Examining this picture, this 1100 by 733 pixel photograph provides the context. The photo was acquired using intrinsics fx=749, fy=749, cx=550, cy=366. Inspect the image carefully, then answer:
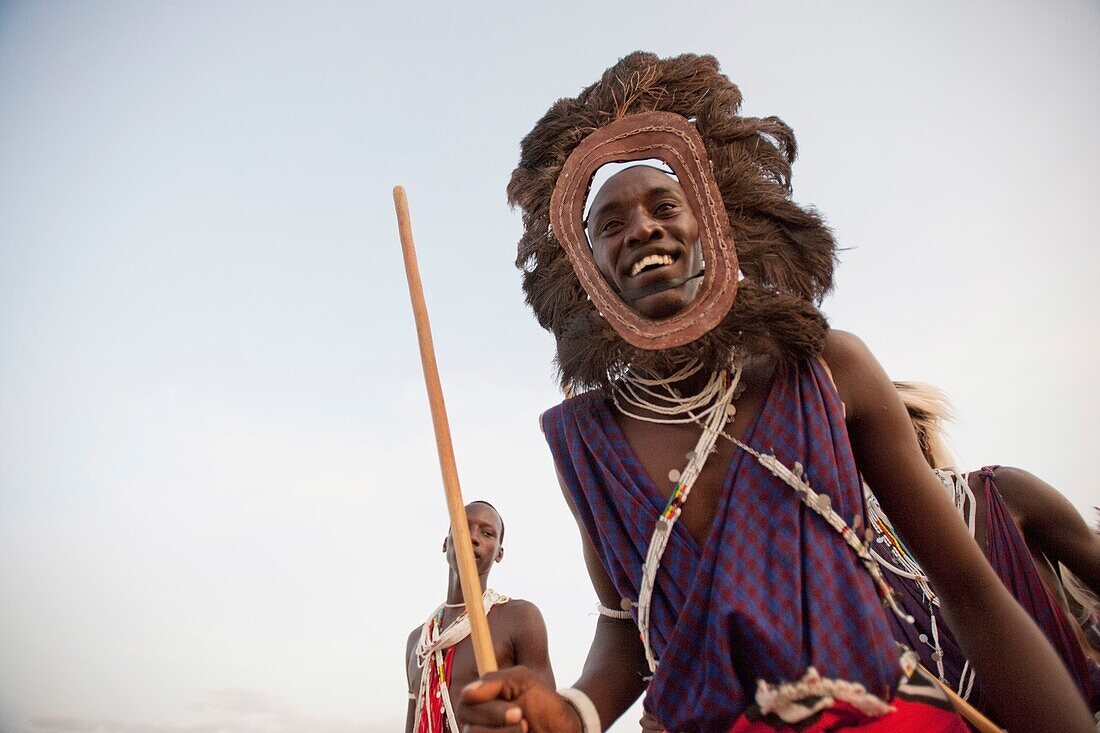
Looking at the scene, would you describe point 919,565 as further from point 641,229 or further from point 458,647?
point 458,647

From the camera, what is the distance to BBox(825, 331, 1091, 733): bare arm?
170cm

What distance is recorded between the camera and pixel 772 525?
5.69 ft

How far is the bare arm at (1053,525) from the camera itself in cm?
343

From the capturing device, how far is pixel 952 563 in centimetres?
185

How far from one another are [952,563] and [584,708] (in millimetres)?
975

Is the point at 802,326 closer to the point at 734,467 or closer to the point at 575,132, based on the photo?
the point at 734,467

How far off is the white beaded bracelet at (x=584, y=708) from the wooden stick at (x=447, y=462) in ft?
0.95

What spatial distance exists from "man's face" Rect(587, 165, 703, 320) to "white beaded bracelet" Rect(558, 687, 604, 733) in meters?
1.00

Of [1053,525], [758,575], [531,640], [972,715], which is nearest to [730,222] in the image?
[758,575]

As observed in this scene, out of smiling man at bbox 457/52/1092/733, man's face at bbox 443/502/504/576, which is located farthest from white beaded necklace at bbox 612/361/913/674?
man's face at bbox 443/502/504/576

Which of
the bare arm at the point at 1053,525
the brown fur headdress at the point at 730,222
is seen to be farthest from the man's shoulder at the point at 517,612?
the brown fur headdress at the point at 730,222

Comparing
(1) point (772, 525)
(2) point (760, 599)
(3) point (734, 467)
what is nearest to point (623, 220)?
(3) point (734, 467)

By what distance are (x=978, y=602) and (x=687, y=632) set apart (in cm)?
74

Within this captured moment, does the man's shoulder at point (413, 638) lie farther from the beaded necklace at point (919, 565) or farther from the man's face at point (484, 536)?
the beaded necklace at point (919, 565)
